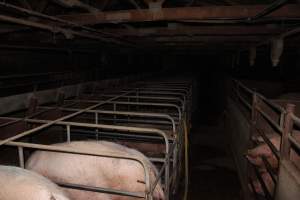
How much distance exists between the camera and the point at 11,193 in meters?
1.72

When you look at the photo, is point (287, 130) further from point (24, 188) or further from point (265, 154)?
point (24, 188)

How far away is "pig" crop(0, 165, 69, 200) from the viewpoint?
5.63ft

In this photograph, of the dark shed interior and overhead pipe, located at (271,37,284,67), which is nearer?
the dark shed interior

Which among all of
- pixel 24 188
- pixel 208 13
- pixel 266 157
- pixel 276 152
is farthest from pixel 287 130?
pixel 24 188

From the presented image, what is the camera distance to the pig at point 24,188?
1717 millimetres

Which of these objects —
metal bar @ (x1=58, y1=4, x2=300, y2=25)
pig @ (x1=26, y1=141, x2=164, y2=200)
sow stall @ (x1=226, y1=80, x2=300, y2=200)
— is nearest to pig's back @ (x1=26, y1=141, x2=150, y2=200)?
pig @ (x1=26, y1=141, x2=164, y2=200)

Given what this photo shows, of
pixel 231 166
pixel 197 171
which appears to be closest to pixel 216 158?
pixel 231 166

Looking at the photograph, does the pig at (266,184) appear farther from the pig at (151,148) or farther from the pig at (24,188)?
the pig at (24,188)

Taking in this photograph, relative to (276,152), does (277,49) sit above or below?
above

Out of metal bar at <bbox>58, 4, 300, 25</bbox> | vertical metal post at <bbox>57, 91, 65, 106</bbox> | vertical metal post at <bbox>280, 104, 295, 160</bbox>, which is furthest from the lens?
vertical metal post at <bbox>57, 91, 65, 106</bbox>

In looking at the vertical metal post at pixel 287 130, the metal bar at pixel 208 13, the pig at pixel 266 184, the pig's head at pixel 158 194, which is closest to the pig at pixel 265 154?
the pig at pixel 266 184

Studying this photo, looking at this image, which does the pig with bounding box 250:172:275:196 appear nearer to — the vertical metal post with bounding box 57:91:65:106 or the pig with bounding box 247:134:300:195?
the pig with bounding box 247:134:300:195

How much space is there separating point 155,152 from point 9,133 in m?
2.23

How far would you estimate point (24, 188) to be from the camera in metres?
1.75
